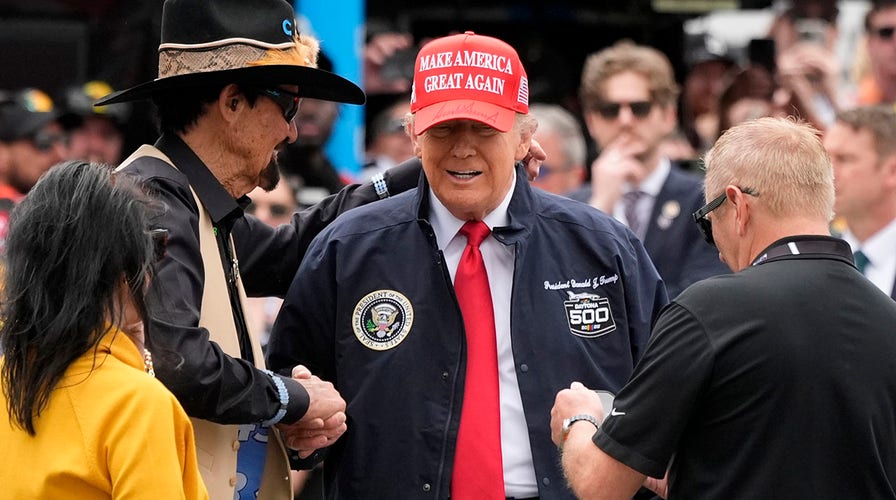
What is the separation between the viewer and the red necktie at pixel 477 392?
13.1 feet

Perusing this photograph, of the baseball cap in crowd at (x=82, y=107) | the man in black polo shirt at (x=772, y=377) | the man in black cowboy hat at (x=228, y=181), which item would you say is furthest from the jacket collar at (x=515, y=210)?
the baseball cap in crowd at (x=82, y=107)

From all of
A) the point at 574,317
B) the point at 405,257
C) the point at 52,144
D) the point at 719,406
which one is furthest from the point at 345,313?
the point at 52,144

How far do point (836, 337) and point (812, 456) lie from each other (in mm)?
281

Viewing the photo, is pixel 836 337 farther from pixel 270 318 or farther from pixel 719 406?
pixel 270 318

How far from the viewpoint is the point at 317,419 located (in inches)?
154

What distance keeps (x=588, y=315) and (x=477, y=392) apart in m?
0.40

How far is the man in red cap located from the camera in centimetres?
405

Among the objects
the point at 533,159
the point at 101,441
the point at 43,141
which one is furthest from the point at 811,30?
the point at 101,441

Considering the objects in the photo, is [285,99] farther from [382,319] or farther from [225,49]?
[382,319]

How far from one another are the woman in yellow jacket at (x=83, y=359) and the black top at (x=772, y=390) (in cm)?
110

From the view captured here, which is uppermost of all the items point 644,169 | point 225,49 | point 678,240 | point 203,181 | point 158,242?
point 225,49

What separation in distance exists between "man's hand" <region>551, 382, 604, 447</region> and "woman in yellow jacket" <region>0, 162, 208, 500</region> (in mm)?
1018

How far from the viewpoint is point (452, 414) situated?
4.05 metres

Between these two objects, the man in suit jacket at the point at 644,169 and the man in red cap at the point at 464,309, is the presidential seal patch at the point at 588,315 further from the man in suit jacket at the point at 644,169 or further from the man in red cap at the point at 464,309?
the man in suit jacket at the point at 644,169
